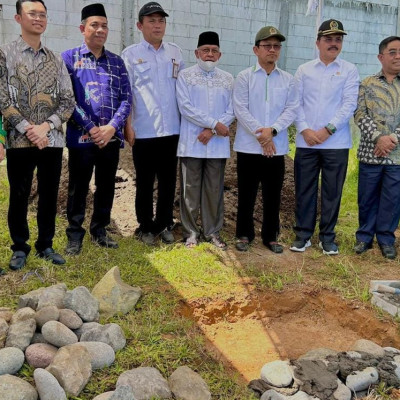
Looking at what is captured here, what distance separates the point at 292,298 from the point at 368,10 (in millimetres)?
8981

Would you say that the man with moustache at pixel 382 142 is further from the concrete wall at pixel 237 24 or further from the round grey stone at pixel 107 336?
the concrete wall at pixel 237 24

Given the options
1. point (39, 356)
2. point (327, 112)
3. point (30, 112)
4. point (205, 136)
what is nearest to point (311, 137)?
point (327, 112)

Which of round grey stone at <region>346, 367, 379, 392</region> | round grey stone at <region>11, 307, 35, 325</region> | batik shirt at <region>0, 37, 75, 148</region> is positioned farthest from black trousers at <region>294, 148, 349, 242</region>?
round grey stone at <region>11, 307, 35, 325</region>

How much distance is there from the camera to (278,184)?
16.7ft

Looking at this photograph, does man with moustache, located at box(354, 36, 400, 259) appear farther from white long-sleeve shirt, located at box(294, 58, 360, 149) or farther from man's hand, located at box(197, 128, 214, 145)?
man's hand, located at box(197, 128, 214, 145)

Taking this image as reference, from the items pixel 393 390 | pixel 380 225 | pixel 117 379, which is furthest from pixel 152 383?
pixel 380 225

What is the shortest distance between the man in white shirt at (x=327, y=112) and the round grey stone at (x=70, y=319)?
2712 millimetres

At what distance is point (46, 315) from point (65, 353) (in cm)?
42

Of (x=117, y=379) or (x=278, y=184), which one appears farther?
(x=278, y=184)

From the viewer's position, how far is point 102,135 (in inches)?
177

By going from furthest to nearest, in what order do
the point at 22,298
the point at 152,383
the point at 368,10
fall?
the point at 368,10, the point at 22,298, the point at 152,383

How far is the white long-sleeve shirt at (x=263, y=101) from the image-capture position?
4.96 m

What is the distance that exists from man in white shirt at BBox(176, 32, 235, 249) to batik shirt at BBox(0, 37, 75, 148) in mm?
1116

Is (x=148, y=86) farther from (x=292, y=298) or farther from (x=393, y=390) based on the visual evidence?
(x=393, y=390)
